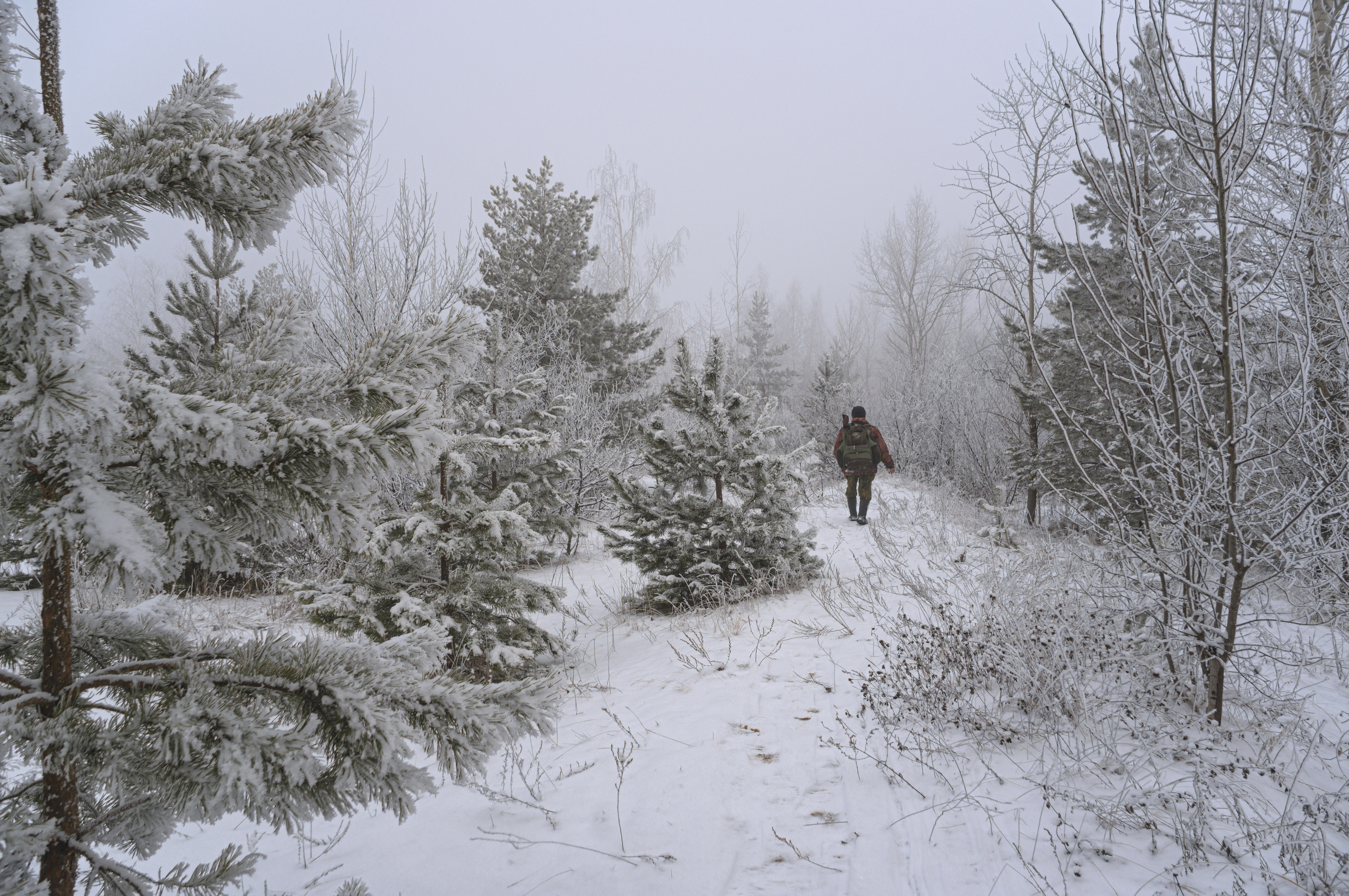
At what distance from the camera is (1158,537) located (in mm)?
3184

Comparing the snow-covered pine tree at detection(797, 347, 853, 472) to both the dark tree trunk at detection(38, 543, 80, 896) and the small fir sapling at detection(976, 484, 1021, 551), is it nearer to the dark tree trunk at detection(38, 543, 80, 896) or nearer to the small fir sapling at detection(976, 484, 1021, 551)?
the small fir sapling at detection(976, 484, 1021, 551)

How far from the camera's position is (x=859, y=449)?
10094 mm

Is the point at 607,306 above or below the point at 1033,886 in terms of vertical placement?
above

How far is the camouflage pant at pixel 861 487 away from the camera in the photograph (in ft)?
33.2

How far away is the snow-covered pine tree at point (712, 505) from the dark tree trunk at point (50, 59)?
198 inches

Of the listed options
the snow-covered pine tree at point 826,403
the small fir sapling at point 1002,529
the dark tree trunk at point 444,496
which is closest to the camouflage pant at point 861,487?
the small fir sapling at point 1002,529

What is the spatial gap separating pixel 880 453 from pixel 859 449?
0.36 metres

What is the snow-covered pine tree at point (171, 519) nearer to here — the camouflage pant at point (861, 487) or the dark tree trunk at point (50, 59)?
the dark tree trunk at point (50, 59)

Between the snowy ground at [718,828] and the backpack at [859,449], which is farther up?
the backpack at [859,449]

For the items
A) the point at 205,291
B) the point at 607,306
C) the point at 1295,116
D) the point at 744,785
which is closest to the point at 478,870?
the point at 744,785

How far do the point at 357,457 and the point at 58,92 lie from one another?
1128 millimetres

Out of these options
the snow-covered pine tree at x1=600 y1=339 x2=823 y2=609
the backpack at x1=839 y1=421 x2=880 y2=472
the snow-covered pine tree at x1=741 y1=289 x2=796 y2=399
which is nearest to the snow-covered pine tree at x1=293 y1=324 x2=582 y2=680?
the snow-covered pine tree at x1=600 y1=339 x2=823 y2=609

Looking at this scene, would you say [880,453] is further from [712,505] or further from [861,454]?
[712,505]

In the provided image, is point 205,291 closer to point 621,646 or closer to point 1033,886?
point 621,646
